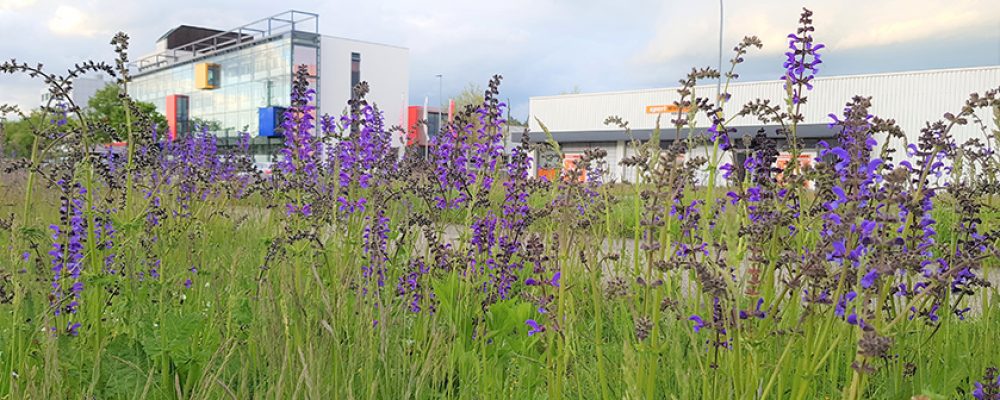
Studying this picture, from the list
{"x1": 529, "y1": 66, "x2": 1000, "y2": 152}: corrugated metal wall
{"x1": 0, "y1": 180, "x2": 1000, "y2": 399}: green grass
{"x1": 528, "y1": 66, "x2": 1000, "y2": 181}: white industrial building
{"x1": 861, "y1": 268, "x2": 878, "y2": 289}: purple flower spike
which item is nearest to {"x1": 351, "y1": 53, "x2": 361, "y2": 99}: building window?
{"x1": 528, "y1": 66, "x2": 1000, "y2": 181}: white industrial building

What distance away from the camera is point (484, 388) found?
207 cm

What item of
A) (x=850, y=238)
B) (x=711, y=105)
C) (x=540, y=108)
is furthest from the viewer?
(x=540, y=108)

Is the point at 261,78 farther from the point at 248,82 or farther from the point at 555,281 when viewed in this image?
the point at 555,281

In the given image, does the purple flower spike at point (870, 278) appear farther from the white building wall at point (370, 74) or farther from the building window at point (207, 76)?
the building window at point (207, 76)

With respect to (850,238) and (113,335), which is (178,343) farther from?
(850,238)

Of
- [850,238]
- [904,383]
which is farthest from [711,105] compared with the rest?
[904,383]

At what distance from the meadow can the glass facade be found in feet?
156

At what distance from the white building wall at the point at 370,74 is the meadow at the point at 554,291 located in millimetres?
52442

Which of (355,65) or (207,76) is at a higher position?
(355,65)

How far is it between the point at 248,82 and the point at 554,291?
189ft

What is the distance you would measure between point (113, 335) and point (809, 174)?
254 cm

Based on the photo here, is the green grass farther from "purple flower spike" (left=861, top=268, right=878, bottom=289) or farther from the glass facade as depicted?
the glass facade

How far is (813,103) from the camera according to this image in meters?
34.1

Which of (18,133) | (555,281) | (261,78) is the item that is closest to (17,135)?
(18,133)
